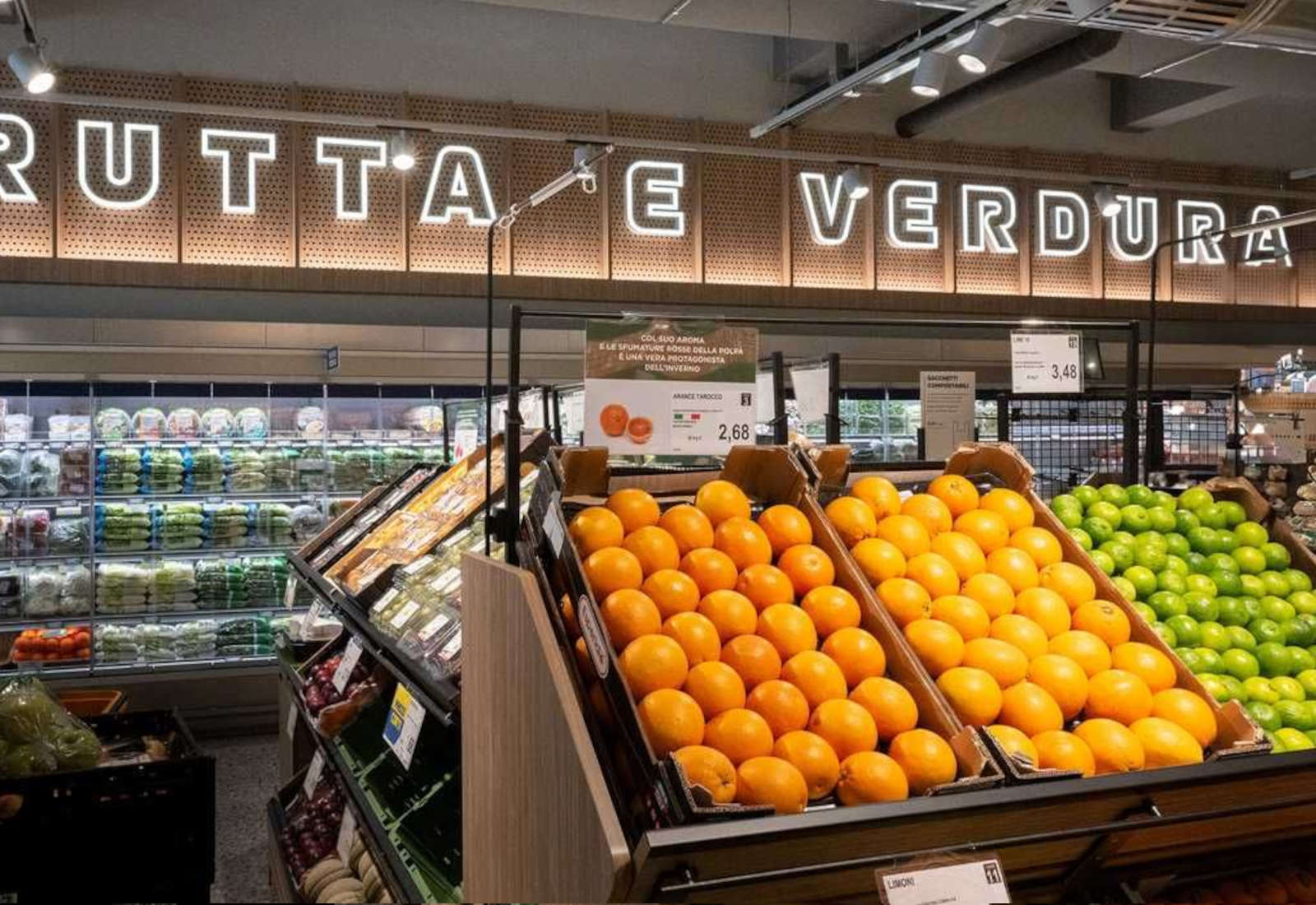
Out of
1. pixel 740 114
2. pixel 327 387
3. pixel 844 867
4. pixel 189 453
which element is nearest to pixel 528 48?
pixel 740 114

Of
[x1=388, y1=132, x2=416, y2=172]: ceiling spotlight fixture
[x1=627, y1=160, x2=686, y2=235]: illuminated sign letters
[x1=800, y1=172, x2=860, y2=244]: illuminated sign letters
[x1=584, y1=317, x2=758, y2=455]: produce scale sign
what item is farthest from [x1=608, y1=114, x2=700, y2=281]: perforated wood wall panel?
[x1=584, y1=317, x2=758, y2=455]: produce scale sign

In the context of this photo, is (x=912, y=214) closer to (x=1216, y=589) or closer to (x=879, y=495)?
(x=1216, y=589)

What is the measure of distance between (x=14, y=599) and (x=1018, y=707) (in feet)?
20.6

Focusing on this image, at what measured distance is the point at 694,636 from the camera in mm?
1794

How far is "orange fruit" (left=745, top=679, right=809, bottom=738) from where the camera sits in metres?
1.72

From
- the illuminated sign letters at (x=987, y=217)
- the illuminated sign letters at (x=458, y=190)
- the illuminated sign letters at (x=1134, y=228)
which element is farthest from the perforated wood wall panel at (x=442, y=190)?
the illuminated sign letters at (x=1134, y=228)

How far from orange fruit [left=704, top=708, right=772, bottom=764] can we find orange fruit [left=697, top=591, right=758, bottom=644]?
0.65 feet

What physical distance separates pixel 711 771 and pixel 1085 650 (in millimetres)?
790

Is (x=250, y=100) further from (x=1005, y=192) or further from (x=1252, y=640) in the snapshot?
(x=1252, y=640)

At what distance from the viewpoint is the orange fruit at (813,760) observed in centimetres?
164

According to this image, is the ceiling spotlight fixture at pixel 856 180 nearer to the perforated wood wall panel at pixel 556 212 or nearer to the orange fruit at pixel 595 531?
the perforated wood wall panel at pixel 556 212

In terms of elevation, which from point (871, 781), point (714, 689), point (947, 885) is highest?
point (714, 689)

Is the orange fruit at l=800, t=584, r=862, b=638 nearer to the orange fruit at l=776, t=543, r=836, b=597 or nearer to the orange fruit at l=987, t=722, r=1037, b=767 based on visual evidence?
the orange fruit at l=776, t=543, r=836, b=597

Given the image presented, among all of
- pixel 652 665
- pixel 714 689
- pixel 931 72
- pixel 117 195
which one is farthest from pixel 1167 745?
pixel 117 195
